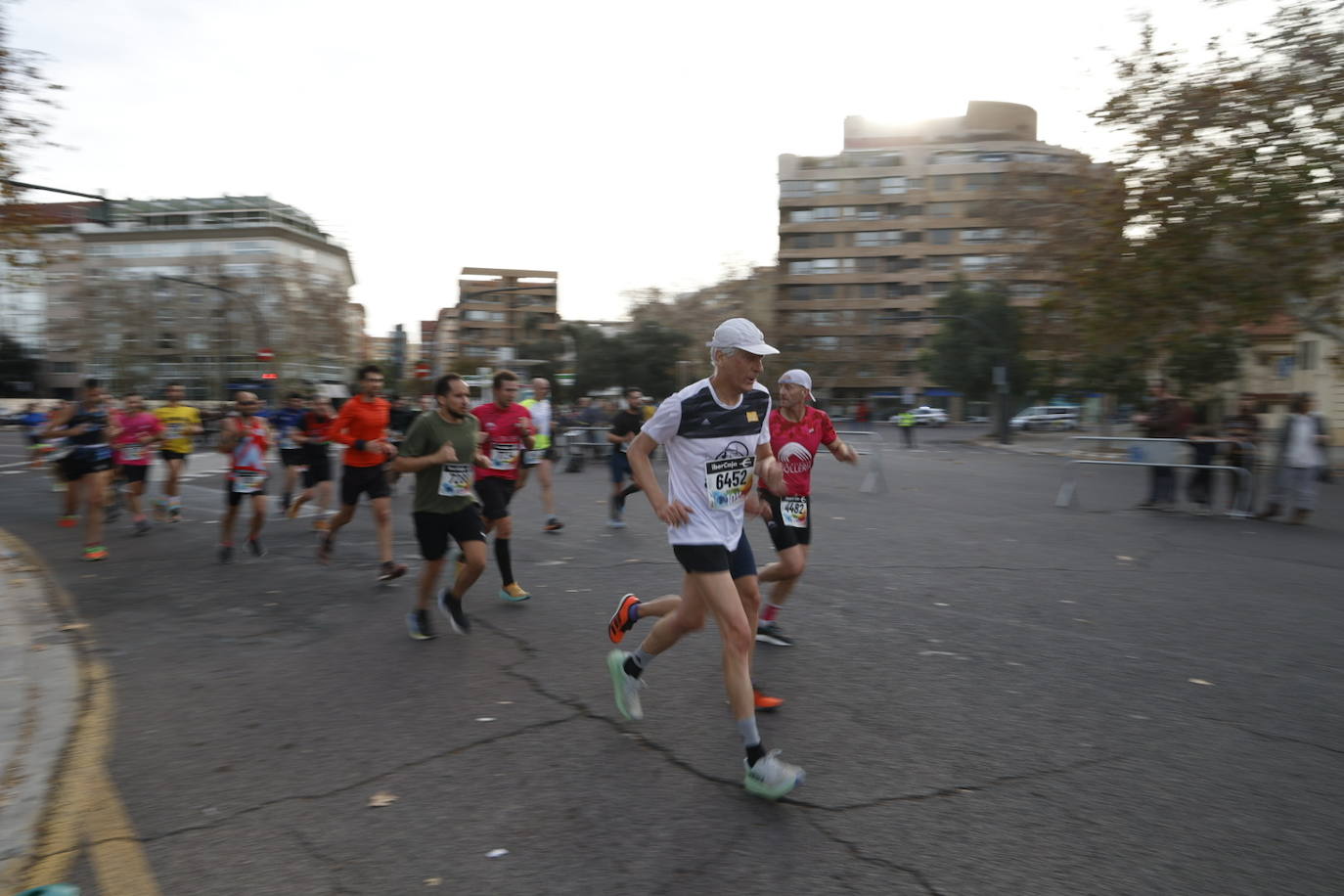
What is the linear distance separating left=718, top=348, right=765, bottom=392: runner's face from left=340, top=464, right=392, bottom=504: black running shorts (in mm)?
5498

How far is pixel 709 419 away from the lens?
4.24 metres

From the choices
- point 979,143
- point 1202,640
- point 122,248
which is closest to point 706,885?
point 1202,640

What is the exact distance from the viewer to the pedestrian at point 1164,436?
14562 millimetres

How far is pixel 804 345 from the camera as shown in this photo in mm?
70125

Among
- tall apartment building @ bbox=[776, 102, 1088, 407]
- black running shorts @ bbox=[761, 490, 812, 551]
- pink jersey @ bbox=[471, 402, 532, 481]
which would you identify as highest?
tall apartment building @ bbox=[776, 102, 1088, 407]

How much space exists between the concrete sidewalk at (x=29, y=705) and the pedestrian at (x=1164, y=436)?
13913mm

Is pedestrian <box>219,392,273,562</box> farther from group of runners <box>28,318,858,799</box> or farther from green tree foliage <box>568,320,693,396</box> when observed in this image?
green tree foliage <box>568,320,693,396</box>

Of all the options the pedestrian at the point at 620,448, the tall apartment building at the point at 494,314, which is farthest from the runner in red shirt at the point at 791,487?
the tall apartment building at the point at 494,314

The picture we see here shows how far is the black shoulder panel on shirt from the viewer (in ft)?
13.9

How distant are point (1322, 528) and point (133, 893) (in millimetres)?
14396

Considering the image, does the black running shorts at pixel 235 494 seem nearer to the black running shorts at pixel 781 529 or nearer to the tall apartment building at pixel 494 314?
the black running shorts at pixel 781 529

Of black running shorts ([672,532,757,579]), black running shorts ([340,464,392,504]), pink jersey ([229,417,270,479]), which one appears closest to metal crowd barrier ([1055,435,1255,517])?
black running shorts ([340,464,392,504])

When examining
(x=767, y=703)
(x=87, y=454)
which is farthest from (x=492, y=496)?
(x=87, y=454)

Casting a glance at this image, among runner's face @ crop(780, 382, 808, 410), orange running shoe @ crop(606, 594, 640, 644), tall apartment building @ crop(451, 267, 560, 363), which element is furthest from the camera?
tall apartment building @ crop(451, 267, 560, 363)
